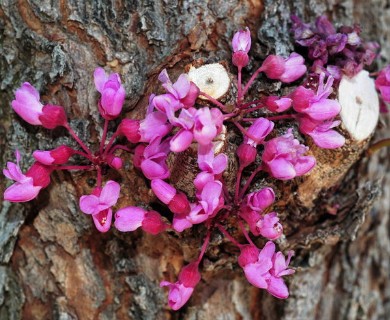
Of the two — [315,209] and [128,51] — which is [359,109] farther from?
[128,51]

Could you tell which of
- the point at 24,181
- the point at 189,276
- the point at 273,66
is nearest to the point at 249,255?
the point at 189,276

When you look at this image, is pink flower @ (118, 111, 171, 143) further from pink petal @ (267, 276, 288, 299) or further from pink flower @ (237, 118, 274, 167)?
pink petal @ (267, 276, 288, 299)

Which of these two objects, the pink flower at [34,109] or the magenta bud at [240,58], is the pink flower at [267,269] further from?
the pink flower at [34,109]

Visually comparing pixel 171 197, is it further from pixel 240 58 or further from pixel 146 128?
pixel 240 58

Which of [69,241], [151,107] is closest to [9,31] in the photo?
[151,107]

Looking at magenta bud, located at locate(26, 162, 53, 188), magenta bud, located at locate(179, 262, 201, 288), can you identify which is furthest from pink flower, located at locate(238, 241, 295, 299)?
magenta bud, located at locate(26, 162, 53, 188)
